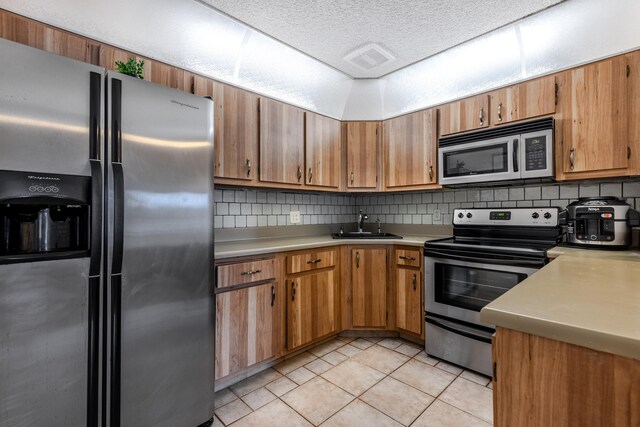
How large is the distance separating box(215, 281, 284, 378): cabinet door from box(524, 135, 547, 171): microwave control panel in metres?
2.05

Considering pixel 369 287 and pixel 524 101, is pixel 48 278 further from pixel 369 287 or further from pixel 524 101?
pixel 524 101

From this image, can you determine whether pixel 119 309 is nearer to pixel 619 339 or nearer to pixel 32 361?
pixel 32 361

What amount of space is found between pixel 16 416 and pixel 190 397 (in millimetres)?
677

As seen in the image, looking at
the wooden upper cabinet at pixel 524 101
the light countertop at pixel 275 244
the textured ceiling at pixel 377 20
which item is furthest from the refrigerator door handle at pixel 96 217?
the wooden upper cabinet at pixel 524 101

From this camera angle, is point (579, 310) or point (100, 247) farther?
point (100, 247)

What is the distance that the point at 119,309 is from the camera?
1305mm

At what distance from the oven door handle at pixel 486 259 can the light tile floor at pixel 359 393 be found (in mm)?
837

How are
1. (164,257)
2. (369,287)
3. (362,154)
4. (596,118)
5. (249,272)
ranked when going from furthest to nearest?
1. (362,154)
2. (369,287)
3. (249,272)
4. (596,118)
5. (164,257)

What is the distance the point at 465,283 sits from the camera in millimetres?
2260

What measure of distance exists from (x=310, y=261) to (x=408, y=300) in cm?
95

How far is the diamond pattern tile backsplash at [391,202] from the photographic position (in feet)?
7.61

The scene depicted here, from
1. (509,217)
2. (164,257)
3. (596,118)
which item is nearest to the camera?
(164,257)

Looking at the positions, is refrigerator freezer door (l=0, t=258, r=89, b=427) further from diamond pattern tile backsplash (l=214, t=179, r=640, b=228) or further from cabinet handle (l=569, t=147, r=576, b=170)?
cabinet handle (l=569, t=147, r=576, b=170)

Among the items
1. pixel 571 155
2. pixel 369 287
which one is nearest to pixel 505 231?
pixel 571 155
